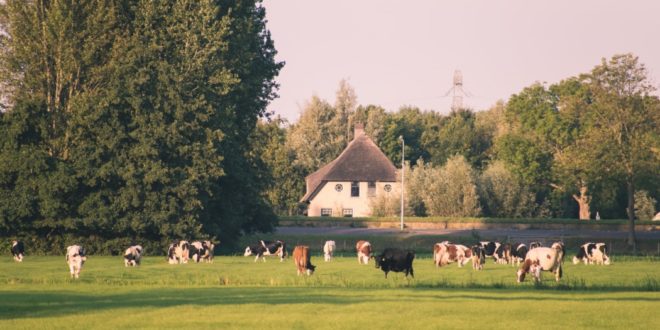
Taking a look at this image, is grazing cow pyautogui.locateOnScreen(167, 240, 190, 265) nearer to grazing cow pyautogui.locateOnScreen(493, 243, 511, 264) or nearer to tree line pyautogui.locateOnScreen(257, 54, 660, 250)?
grazing cow pyautogui.locateOnScreen(493, 243, 511, 264)

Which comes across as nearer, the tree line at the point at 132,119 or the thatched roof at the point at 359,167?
the tree line at the point at 132,119

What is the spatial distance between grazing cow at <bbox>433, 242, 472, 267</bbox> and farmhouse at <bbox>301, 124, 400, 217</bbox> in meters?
63.2

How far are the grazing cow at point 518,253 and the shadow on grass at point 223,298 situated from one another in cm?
1878

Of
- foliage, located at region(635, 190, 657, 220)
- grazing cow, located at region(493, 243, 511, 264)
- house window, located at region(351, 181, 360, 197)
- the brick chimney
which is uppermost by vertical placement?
the brick chimney

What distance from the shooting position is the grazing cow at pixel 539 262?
40.8 meters

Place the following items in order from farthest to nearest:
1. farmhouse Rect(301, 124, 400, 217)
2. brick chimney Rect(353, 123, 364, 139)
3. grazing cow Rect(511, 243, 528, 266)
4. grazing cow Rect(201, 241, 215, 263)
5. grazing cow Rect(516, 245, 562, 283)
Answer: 1. brick chimney Rect(353, 123, 364, 139)
2. farmhouse Rect(301, 124, 400, 217)
3. grazing cow Rect(201, 241, 215, 263)
4. grazing cow Rect(511, 243, 528, 266)
5. grazing cow Rect(516, 245, 562, 283)

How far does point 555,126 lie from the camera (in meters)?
105

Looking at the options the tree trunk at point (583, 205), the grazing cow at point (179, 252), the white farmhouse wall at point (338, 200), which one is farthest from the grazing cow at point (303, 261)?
the white farmhouse wall at point (338, 200)

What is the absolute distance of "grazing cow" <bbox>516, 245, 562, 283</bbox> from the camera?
40844mm

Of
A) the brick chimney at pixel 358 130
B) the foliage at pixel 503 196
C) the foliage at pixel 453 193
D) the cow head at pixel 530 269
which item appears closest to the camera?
the cow head at pixel 530 269

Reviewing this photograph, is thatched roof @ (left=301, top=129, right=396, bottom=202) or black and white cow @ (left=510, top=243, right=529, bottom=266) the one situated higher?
thatched roof @ (left=301, top=129, right=396, bottom=202)

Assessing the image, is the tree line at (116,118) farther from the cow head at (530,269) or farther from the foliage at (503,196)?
the foliage at (503,196)

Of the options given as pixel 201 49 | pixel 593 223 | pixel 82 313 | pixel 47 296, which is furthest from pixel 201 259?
pixel 593 223

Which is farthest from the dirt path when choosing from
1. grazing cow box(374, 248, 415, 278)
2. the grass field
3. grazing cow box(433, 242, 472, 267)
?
grazing cow box(374, 248, 415, 278)
